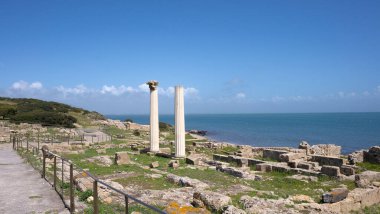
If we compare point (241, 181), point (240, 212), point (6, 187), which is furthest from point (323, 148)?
point (6, 187)

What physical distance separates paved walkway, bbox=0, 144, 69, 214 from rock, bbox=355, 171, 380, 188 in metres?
12.4

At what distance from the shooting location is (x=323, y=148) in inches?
1077

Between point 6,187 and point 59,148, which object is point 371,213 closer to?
point 6,187

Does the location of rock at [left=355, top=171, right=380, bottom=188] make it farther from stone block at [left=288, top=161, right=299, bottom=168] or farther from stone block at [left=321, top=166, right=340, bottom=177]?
stone block at [left=288, top=161, right=299, bottom=168]

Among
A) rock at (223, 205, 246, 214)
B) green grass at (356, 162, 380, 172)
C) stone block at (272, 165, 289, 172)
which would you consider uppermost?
rock at (223, 205, 246, 214)

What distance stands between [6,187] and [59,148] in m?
13.4

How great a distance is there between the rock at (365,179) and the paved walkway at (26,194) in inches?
488

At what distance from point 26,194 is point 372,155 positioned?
22.0m

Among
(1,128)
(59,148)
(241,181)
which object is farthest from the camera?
(1,128)

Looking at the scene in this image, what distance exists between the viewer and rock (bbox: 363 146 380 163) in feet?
73.8

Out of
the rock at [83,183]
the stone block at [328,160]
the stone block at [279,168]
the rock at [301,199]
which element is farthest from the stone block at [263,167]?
the rock at [83,183]

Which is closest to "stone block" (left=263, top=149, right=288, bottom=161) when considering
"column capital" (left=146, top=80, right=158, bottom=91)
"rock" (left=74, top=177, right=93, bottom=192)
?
"column capital" (left=146, top=80, right=158, bottom=91)

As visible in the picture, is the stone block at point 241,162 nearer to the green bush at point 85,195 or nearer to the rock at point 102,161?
the rock at point 102,161

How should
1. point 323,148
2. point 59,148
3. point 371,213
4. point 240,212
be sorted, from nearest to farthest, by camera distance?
point 240,212 → point 371,213 → point 59,148 → point 323,148
